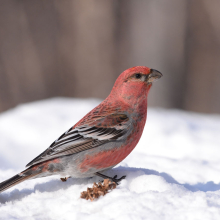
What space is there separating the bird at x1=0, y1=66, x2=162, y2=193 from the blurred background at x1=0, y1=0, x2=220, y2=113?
7.05 m

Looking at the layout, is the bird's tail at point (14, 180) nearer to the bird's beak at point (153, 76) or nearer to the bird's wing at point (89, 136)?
the bird's wing at point (89, 136)

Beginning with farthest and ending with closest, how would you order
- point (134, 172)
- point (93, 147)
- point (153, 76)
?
1. point (153, 76)
2. point (134, 172)
3. point (93, 147)

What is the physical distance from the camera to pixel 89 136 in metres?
3.13

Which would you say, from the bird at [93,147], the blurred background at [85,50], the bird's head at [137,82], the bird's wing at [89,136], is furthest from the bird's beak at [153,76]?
the blurred background at [85,50]

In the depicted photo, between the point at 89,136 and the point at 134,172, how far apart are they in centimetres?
56

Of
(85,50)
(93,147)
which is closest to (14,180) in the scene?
(93,147)

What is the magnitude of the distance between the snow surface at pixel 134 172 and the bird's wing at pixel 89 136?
0.32 metres

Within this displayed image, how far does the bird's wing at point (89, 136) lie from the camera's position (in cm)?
307

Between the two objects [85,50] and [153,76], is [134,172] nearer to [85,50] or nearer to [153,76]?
[153,76]

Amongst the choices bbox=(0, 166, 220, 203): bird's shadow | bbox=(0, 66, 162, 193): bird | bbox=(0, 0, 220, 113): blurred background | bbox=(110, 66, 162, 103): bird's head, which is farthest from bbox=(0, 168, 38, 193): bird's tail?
bbox=(0, 0, 220, 113): blurred background

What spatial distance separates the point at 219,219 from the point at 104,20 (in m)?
9.93

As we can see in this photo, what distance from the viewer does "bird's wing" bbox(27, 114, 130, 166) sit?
121 inches

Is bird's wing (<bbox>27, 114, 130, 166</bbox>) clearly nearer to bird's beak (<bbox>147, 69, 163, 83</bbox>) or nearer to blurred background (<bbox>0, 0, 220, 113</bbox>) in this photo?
bird's beak (<bbox>147, 69, 163, 83</bbox>)

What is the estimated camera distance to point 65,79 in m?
11.5
